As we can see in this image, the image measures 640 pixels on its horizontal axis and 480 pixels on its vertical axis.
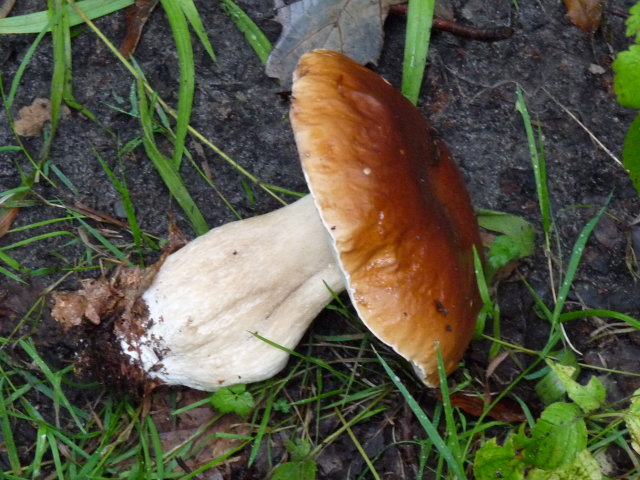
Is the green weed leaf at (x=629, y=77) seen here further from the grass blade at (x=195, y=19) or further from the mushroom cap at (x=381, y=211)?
the grass blade at (x=195, y=19)

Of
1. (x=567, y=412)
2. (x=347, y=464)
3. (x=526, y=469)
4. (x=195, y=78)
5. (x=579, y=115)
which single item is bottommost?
(x=347, y=464)

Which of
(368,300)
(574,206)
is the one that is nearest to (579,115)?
(574,206)

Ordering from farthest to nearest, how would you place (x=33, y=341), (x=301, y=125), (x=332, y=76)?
(x=33, y=341)
(x=332, y=76)
(x=301, y=125)

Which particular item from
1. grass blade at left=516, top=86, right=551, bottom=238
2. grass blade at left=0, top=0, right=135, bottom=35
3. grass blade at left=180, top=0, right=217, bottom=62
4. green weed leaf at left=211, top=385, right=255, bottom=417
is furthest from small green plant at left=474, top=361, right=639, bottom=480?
grass blade at left=0, top=0, right=135, bottom=35

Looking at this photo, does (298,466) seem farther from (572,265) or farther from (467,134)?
(467,134)

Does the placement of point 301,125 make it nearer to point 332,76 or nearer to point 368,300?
point 332,76
